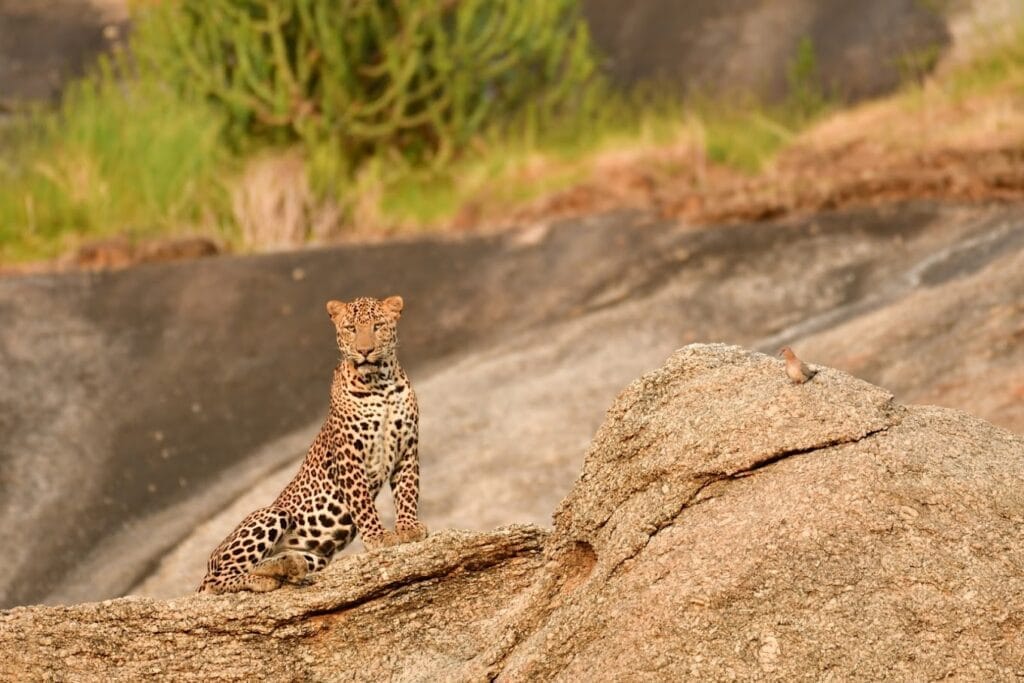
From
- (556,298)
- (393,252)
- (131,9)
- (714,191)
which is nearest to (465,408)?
(556,298)

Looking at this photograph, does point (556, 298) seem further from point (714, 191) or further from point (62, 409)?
point (62, 409)

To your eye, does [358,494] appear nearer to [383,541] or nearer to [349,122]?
[383,541]

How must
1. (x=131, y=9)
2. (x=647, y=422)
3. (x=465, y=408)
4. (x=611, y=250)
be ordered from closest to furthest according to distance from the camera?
(x=647, y=422), (x=465, y=408), (x=611, y=250), (x=131, y=9)

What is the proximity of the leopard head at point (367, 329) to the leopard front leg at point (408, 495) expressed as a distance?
0.40 m

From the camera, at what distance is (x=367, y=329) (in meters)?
8.16

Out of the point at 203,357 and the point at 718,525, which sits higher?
the point at 718,525

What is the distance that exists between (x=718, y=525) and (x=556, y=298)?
11053 millimetres

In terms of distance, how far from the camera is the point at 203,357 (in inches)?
662

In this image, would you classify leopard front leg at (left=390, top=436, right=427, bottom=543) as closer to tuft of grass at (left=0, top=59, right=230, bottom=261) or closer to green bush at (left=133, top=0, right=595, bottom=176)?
tuft of grass at (left=0, top=59, right=230, bottom=261)

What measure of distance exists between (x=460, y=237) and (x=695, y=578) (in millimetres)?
12998

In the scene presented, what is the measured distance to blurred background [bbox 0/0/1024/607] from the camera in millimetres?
14305

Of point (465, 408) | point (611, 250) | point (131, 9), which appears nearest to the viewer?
point (465, 408)

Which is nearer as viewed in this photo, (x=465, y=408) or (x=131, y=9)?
(x=465, y=408)

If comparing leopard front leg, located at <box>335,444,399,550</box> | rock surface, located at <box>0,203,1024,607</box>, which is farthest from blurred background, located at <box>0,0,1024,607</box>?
leopard front leg, located at <box>335,444,399,550</box>
